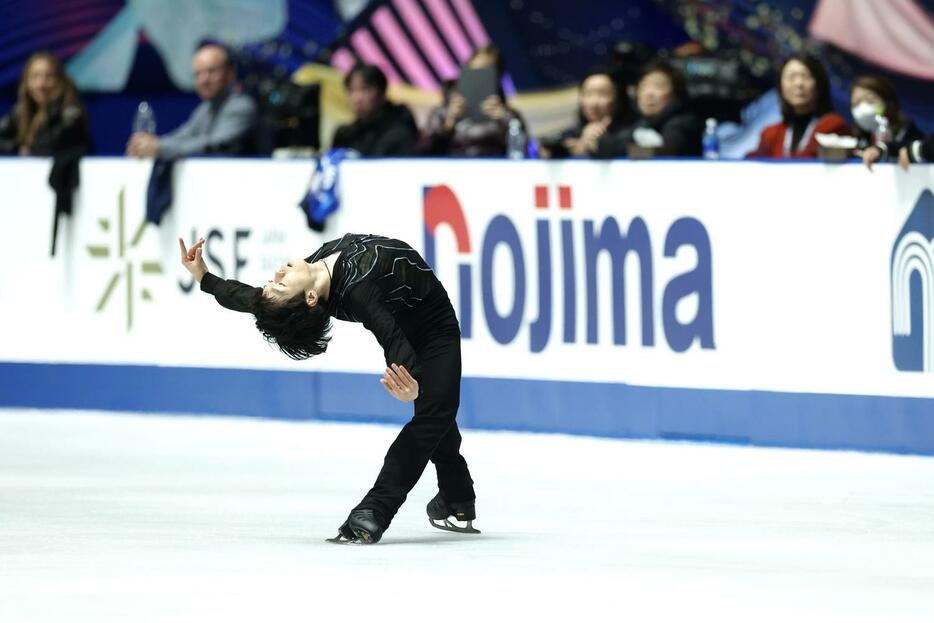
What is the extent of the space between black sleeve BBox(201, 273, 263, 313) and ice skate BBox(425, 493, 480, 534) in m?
1.18

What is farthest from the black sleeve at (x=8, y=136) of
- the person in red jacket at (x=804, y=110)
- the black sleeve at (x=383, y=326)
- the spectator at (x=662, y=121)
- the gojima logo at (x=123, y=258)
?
the black sleeve at (x=383, y=326)

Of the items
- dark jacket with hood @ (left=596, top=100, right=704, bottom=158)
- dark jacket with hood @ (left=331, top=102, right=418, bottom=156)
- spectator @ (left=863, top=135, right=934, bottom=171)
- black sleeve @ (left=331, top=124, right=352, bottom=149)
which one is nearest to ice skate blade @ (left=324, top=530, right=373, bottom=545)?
spectator @ (left=863, top=135, right=934, bottom=171)

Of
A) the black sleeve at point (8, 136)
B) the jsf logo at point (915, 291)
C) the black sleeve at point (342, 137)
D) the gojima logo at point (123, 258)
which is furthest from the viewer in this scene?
the black sleeve at point (8, 136)

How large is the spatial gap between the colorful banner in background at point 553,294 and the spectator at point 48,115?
10.0 inches

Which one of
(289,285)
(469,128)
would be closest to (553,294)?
(469,128)

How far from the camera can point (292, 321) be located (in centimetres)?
861

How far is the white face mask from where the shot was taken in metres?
11.8

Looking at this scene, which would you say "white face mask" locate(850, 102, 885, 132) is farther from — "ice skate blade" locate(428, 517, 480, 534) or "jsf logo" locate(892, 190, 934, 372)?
"ice skate blade" locate(428, 517, 480, 534)

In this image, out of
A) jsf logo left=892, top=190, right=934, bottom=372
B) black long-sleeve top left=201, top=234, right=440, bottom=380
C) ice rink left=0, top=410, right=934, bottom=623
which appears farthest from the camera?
jsf logo left=892, top=190, right=934, bottom=372

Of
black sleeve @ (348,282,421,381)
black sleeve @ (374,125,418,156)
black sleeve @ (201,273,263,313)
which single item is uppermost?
black sleeve @ (374,125,418,156)

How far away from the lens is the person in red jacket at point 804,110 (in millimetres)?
12164

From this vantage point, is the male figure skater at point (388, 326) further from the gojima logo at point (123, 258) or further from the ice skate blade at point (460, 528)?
the gojima logo at point (123, 258)

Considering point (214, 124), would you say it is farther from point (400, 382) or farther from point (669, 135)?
point (400, 382)

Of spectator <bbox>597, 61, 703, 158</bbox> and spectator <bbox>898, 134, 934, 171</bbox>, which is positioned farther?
spectator <bbox>597, 61, 703, 158</bbox>
